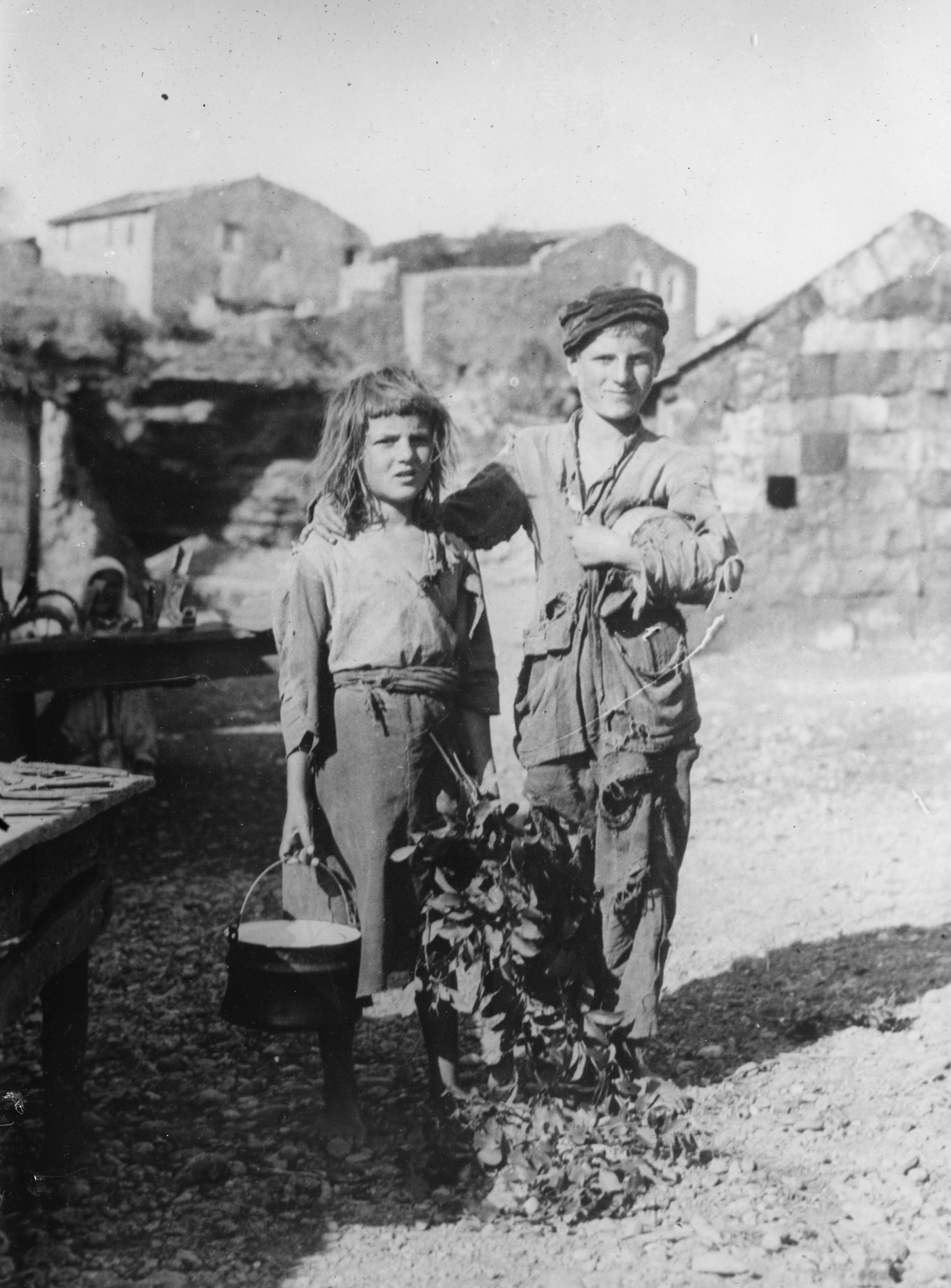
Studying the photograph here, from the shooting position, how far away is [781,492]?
435 inches

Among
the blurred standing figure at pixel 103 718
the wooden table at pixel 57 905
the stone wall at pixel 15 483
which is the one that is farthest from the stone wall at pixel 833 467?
the wooden table at pixel 57 905

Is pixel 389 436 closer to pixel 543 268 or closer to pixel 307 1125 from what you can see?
pixel 307 1125

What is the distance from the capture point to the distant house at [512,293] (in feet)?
74.5

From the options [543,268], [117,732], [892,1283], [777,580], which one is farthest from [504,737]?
[543,268]

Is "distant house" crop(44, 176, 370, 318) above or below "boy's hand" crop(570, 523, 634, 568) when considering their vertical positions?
above

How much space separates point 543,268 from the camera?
23188 mm

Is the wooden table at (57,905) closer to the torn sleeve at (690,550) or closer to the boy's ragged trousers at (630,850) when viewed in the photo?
the boy's ragged trousers at (630,850)

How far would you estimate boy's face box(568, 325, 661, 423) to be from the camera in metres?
3.20

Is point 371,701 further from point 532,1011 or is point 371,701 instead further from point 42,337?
point 42,337

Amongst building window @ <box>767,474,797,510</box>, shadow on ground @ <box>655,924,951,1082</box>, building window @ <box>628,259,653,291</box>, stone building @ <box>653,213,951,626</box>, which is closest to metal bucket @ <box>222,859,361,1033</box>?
shadow on ground @ <box>655,924,951,1082</box>

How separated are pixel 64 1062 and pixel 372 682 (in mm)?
1240

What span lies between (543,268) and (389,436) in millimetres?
21138

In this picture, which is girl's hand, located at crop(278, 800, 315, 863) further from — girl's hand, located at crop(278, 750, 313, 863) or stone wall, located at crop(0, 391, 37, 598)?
stone wall, located at crop(0, 391, 37, 598)

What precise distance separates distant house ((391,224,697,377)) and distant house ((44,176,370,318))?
5.95 feet
